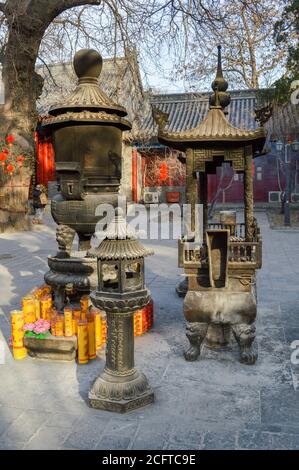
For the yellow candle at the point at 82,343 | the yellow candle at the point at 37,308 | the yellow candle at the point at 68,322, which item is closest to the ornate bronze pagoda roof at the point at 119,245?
the yellow candle at the point at 82,343

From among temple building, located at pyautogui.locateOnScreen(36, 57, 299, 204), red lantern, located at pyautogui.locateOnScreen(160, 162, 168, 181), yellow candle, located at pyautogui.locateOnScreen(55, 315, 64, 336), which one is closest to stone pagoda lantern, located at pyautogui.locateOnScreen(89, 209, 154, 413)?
yellow candle, located at pyautogui.locateOnScreen(55, 315, 64, 336)

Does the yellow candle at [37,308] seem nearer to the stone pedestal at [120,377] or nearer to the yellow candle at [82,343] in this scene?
the yellow candle at [82,343]

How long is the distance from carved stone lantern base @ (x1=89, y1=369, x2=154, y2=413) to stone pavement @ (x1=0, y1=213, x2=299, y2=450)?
81 millimetres

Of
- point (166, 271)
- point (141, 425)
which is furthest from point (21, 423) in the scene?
point (166, 271)

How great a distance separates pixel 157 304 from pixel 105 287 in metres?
3.32

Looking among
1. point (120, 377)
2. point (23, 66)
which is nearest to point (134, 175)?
point (23, 66)

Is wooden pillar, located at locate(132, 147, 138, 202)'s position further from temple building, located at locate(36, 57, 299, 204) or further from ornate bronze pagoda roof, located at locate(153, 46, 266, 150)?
ornate bronze pagoda roof, located at locate(153, 46, 266, 150)

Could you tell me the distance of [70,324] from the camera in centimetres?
547

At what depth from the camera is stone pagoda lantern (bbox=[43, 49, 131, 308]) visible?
22.1ft

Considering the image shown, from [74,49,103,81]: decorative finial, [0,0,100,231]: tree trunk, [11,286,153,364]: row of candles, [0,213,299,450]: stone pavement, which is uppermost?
[0,0,100,231]: tree trunk

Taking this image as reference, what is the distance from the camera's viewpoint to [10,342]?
6.01 metres

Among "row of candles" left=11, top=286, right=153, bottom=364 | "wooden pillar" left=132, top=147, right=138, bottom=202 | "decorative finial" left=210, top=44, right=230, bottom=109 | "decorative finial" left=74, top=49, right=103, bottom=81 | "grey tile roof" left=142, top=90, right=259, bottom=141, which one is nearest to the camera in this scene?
"row of candles" left=11, top=286, right=153, bottom=364

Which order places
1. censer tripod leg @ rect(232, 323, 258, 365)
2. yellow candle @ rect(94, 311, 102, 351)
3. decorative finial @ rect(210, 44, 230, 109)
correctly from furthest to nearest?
1. decorative finial @ rect(210, 44, 230, 109)
2. yellow candle @ rect(94, 311, 102, 351)
3. censer tripod leg @ rect(232, 323, 258, 365)

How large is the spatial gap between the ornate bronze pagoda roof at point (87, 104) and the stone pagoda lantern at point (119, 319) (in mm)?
2686
